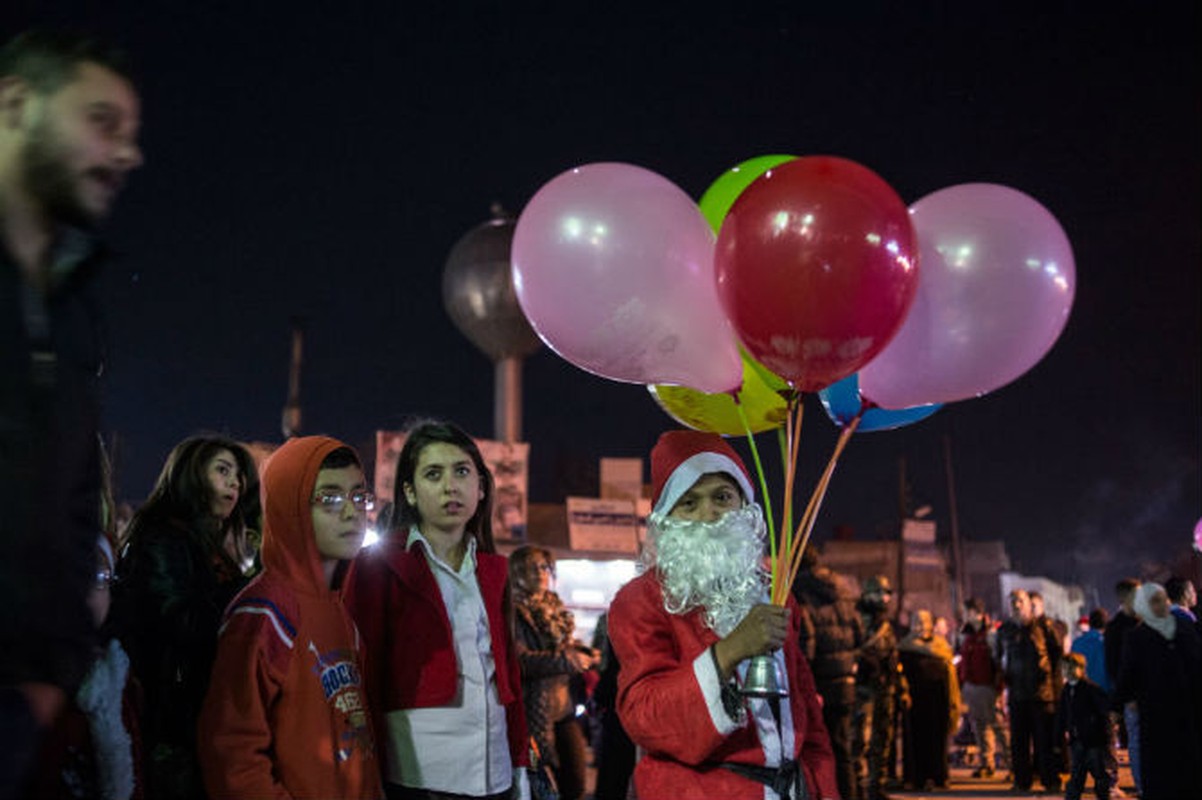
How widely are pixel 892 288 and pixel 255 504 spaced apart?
2595 mm

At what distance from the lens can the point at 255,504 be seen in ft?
14.1

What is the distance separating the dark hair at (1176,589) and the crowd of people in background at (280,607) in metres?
5.91

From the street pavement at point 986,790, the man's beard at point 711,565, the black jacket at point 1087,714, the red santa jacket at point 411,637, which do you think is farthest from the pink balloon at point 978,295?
the street pavement at point 986,790

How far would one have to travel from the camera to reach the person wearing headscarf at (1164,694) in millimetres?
6488

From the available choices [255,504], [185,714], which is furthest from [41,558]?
[255,504]

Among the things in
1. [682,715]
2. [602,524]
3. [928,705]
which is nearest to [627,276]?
[682,715]

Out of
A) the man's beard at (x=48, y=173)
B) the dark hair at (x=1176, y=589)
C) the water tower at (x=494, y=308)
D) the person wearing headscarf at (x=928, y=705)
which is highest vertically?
the water tower at (x=494, y=308)

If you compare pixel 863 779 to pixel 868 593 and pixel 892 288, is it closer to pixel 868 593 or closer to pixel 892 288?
pixel 868 593

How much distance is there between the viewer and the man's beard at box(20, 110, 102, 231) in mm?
1746

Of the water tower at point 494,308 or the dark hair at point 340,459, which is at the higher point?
the water tower at point 494,308

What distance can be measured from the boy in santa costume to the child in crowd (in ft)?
19.8

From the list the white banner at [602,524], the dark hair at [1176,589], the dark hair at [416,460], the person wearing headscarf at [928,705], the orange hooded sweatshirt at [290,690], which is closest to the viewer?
the orange hooded sweatshirt at [290,690]

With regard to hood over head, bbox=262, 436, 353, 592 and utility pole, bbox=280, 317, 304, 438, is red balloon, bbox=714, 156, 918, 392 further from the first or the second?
utility pole, bbox=280, 317, 304, 438

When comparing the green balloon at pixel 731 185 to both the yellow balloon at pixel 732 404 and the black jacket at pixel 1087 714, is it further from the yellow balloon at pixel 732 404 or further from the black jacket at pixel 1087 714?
the black jacket at pixel 1087 714
